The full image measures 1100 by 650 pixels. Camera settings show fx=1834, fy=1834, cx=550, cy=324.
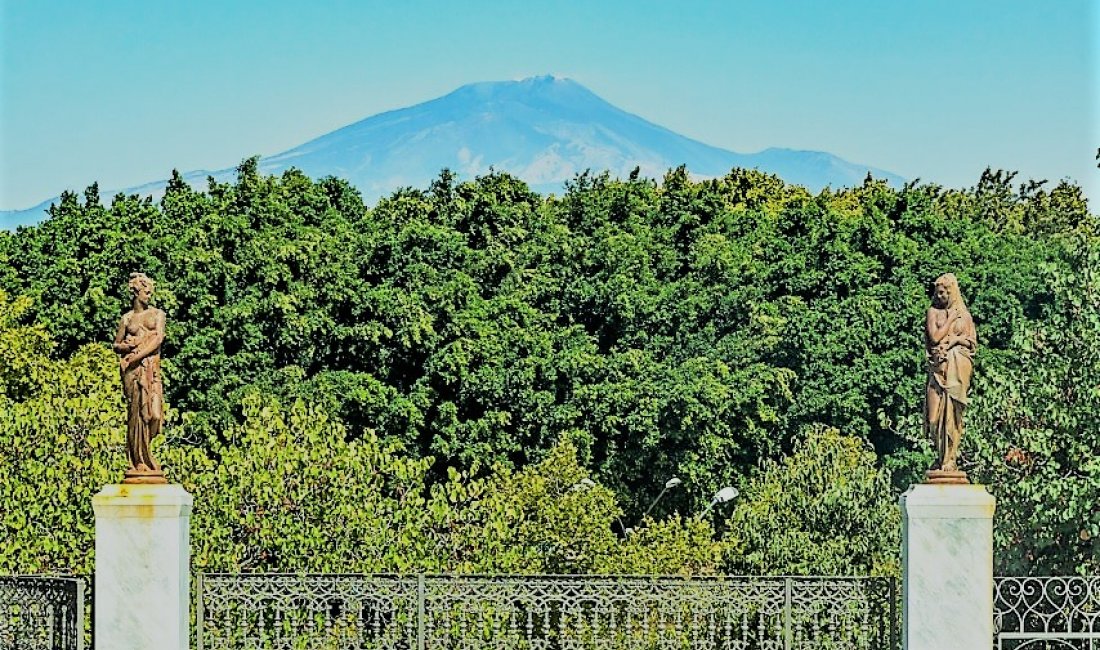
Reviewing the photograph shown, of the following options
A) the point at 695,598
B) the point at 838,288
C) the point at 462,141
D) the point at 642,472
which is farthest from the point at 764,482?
the point at 462,141

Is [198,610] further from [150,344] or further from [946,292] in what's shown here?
[946,292]

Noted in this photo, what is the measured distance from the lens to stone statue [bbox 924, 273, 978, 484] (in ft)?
39.6

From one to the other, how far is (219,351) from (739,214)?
1072 centimetres

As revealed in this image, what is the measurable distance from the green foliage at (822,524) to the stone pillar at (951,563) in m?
9.37

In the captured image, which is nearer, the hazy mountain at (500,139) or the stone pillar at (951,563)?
the stone pillar at (951,563)

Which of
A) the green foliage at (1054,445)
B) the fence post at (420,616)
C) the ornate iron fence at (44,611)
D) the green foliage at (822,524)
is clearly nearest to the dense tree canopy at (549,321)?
the green foliage at (822,524)

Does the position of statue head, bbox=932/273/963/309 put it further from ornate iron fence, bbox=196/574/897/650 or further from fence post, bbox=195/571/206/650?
fence post, bbox=195/571/206/650

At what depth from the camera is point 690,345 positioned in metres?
32.0

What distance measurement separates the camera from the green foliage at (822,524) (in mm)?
22328

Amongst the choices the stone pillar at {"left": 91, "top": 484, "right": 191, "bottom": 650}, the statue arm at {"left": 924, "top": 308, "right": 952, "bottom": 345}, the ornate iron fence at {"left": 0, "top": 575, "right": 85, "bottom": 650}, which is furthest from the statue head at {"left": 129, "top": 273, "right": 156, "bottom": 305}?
the statue arm at {"left": 924, "top": 308, "right": 952, "bottom": 345}

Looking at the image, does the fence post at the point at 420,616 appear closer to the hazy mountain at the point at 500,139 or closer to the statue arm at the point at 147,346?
the statue arm at the point at 147,346

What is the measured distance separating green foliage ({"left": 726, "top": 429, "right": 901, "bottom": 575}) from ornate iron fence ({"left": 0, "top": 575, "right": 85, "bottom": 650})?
11.0 meters

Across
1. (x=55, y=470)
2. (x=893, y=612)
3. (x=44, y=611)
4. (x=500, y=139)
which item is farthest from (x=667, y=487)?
(x=500, y=139)

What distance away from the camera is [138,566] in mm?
12492
